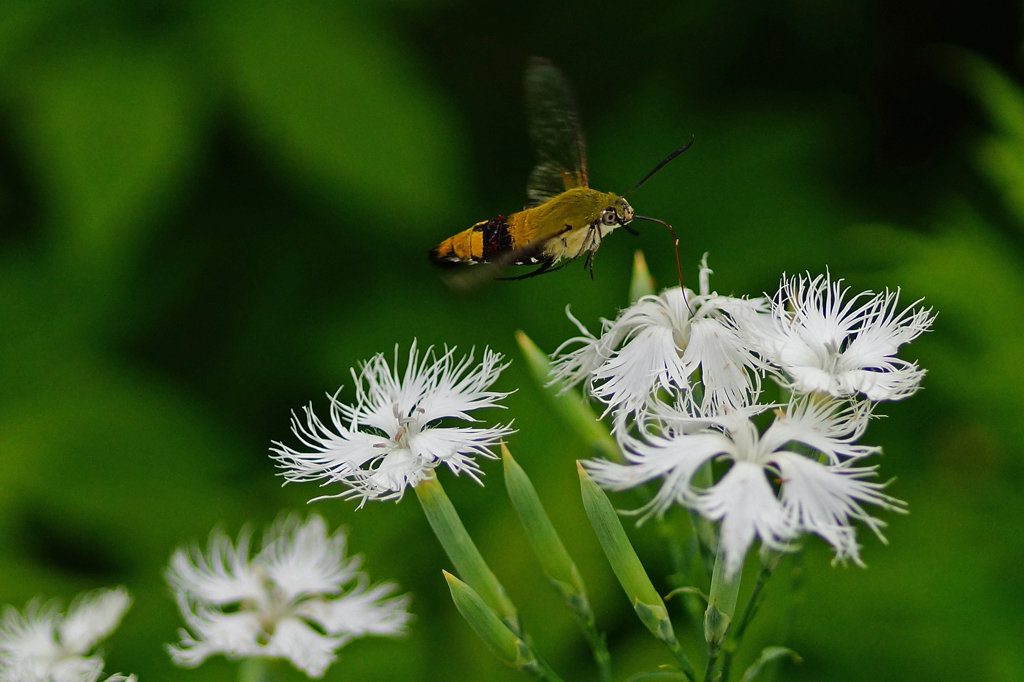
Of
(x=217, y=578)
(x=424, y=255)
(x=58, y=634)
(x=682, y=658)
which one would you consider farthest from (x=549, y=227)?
(x=58, y=634)

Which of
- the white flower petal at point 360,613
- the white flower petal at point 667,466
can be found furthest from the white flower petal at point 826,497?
the white flower petal at point 360,613

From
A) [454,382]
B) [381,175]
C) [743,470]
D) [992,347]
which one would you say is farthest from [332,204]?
[992,347]

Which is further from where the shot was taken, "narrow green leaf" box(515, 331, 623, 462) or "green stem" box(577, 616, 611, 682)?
"narrow green leaf" box(515, 331, 623, 462)

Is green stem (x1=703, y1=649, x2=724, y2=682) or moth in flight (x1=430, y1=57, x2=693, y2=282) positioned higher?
moth in flight (x1=430, y1=57, x2=693, y2=282)

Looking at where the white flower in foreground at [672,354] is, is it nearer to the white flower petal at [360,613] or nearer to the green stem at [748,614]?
the green stem at [748,614]

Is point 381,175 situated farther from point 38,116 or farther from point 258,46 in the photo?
point 38,116

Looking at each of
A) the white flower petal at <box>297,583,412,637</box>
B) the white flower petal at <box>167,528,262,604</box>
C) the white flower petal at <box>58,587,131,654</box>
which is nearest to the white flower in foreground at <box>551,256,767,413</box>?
the white flower petal at <box>297,583,412,637</box>

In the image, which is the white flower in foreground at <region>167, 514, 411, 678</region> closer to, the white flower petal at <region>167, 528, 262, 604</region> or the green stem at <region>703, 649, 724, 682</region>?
the white flower petal at <region>167, 528, 262, 604</region>
